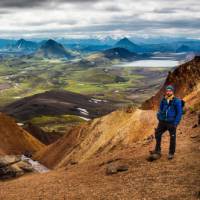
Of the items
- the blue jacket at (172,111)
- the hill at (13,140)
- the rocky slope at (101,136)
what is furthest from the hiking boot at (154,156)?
the hill at (13,140)

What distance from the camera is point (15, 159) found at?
38.0 m

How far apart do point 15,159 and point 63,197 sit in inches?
742

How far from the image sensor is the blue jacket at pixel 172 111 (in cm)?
2036

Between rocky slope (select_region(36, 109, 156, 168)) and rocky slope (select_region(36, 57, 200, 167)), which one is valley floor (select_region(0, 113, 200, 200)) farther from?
rocky slope (select_region(36, 109, 156, 168))

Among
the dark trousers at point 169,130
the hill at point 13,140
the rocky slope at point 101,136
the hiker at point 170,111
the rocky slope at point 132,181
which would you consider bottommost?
the hill at point 13,140

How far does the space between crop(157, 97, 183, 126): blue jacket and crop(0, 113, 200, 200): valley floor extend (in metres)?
2.34

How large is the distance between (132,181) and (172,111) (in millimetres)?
4140

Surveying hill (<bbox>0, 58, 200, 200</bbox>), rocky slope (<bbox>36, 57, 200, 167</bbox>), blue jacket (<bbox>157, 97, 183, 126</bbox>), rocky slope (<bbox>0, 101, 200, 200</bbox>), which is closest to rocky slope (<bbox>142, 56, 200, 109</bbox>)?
rocky slope (<bbox>36, 57, 200, 167</bbox>)

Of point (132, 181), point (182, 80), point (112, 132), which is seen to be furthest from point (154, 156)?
point (182, 80)

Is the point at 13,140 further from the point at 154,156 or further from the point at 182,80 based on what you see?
the point at 154,156

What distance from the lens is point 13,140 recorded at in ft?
253

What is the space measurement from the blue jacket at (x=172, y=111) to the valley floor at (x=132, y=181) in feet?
7.69

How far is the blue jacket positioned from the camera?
20.4m

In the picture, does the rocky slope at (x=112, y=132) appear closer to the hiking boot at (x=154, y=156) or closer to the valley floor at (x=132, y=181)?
the valley floor at (x=132, y=181)
